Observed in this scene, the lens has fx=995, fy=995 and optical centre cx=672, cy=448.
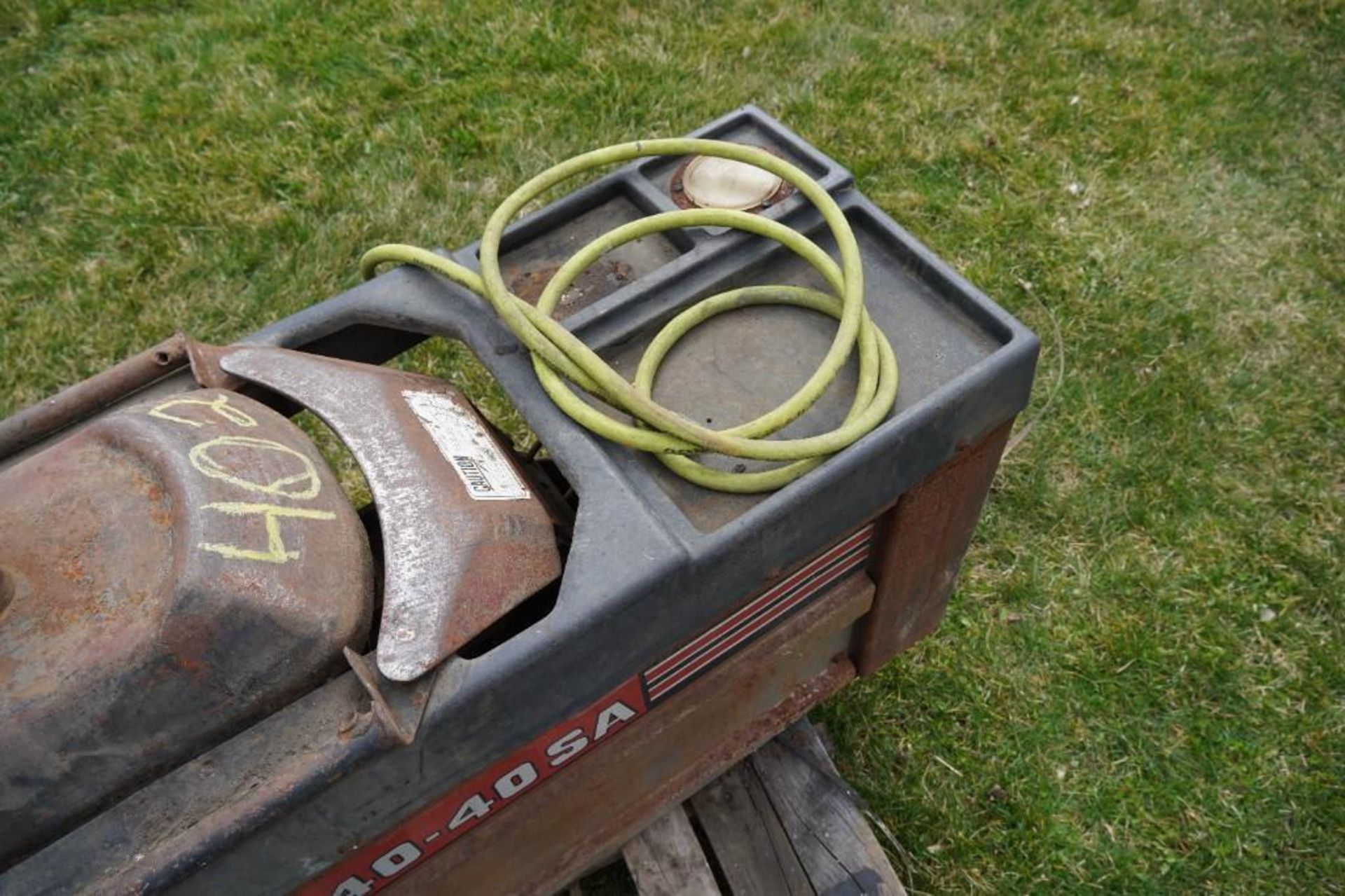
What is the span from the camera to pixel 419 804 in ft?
3.82

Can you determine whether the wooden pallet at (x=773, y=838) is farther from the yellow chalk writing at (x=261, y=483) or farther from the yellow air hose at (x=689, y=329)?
the yellow chalk writing at (x=261, y=483)

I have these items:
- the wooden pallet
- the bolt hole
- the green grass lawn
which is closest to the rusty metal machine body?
the bolt hole

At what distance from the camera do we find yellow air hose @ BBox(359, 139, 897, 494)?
1.24 metres

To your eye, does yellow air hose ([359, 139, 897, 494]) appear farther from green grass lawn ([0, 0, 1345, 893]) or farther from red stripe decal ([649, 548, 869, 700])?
green grass lawn ([0, 0, 1345, 893])

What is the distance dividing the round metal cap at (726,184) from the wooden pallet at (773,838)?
1067 mm

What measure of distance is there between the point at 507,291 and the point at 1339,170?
10.1ft

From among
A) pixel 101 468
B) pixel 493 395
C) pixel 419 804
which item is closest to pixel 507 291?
pixel 101 468

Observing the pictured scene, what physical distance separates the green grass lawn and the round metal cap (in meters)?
1.24

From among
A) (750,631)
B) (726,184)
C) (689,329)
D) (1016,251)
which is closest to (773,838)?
(750,631)

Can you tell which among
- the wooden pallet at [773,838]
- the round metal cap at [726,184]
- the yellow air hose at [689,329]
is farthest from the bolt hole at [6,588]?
the wooden pallet at [773,838]

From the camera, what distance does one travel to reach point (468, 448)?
131 cm

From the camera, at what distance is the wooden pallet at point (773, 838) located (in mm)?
1882

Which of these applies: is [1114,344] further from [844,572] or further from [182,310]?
[182,310]

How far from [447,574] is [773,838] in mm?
1122
